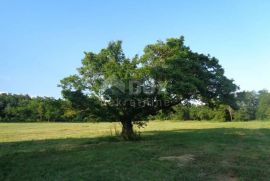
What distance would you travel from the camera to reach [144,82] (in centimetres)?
2517

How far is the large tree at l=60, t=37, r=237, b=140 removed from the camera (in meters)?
24.9

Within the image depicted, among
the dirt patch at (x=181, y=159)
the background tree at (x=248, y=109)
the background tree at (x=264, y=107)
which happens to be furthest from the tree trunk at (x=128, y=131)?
the background tree at (x=264, y=107)

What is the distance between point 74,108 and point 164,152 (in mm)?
10742

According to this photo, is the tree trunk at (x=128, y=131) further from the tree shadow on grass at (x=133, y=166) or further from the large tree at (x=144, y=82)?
the tree shadow on grass at (x=133, y=166)

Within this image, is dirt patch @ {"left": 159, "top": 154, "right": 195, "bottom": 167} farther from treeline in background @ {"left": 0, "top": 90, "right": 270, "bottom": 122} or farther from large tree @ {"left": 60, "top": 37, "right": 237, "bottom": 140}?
treeline in background @ {"left": 0, "top": 90, "right": 270, "bottom": 122}

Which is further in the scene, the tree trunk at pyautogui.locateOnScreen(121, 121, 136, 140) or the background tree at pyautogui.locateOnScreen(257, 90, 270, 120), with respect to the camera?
the background tree at pyautogui.locateOnScreen(257, 90, 270, 120)

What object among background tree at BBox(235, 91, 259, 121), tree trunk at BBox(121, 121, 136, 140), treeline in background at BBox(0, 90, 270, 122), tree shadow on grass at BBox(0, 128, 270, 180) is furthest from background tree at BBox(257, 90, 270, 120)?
tree shadow on grass at BBox(0, 128, 270, 180)

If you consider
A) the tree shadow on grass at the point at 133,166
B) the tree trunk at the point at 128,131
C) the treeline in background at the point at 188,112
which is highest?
the treeline in background at the point at 188,112

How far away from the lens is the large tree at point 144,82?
24875 mm

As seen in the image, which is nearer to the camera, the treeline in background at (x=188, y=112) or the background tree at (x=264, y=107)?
the treeline in background at (x=188, y=112)

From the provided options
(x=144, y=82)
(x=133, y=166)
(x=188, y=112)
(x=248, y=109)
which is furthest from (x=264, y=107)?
(x=133, y=166)

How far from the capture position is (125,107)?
88.1 ft

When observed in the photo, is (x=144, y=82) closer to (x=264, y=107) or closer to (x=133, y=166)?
(x=133, y=166)

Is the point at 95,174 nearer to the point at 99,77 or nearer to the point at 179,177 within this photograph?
the point at 179,177
